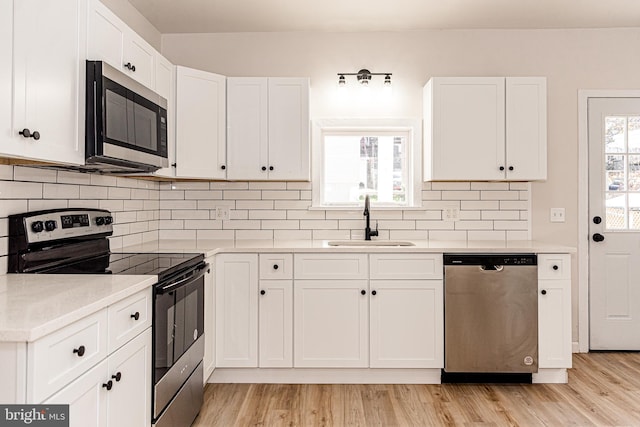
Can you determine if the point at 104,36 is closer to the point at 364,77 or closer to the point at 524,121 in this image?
the point at 364,77

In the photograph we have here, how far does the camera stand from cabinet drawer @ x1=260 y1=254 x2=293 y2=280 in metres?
3.07

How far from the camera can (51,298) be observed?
150cm

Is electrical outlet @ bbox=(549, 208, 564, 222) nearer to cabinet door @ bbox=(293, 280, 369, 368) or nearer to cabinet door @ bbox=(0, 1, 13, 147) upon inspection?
cabinet door @ bbox=(293, 280, 369, 368)

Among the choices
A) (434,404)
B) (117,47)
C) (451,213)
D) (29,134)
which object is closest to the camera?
(29,134)

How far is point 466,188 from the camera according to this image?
12.1 ft

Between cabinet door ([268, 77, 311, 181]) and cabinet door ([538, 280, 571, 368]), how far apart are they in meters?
1.80

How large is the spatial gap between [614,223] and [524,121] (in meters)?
1.20

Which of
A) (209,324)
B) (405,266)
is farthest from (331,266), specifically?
(209,324)

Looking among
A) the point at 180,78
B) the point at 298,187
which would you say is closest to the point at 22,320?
the point at 180,78

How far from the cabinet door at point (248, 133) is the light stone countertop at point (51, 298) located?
5.04 feet

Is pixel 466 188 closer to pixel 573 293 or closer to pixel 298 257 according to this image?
pixel 573 293

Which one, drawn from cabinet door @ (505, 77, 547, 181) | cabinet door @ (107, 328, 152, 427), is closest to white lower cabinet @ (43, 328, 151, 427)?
cabinet door @ (107, 328, 152, 427)

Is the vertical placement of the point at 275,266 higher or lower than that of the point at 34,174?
lower

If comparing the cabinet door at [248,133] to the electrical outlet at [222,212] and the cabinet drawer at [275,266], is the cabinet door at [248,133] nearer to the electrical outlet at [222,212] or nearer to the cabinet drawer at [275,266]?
the electrical outlet at [222,212]
